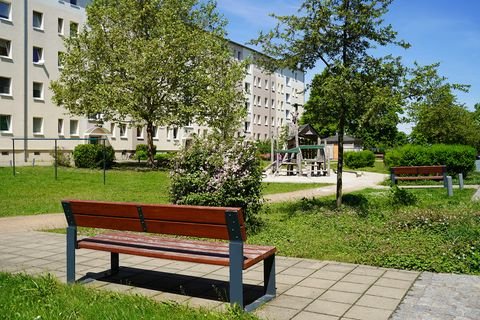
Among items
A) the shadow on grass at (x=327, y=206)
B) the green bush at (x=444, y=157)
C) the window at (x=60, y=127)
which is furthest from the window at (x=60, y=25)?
the shadow on grass at (x=327, y=206)

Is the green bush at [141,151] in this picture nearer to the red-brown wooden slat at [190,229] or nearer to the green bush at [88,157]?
the green bush at [88,157]

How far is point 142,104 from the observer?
3008 cm

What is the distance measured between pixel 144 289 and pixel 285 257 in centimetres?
236

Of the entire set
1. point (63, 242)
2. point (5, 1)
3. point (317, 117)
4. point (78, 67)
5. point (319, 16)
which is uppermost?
point (5, 1)

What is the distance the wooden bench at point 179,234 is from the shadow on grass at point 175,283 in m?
0.37

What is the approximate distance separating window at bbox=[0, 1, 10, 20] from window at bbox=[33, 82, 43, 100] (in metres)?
5.30

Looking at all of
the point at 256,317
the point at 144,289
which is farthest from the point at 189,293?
the point at 256,317

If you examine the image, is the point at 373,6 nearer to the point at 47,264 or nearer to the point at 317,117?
the point at 317,117

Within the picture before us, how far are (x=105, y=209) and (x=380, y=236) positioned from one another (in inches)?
182

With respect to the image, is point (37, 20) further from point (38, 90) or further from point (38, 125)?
point (38, 125)

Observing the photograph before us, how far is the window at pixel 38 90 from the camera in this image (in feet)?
132

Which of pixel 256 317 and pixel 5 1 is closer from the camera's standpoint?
pixel 256 317

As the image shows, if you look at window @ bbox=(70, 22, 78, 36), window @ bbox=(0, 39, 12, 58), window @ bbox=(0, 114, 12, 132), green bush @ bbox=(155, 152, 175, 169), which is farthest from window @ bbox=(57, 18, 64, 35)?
green bush @ bbox=(155, 152, 175, 169)

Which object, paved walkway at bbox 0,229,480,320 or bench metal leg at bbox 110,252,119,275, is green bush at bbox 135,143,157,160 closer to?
paved walkway at bbox 0,229,480,320
